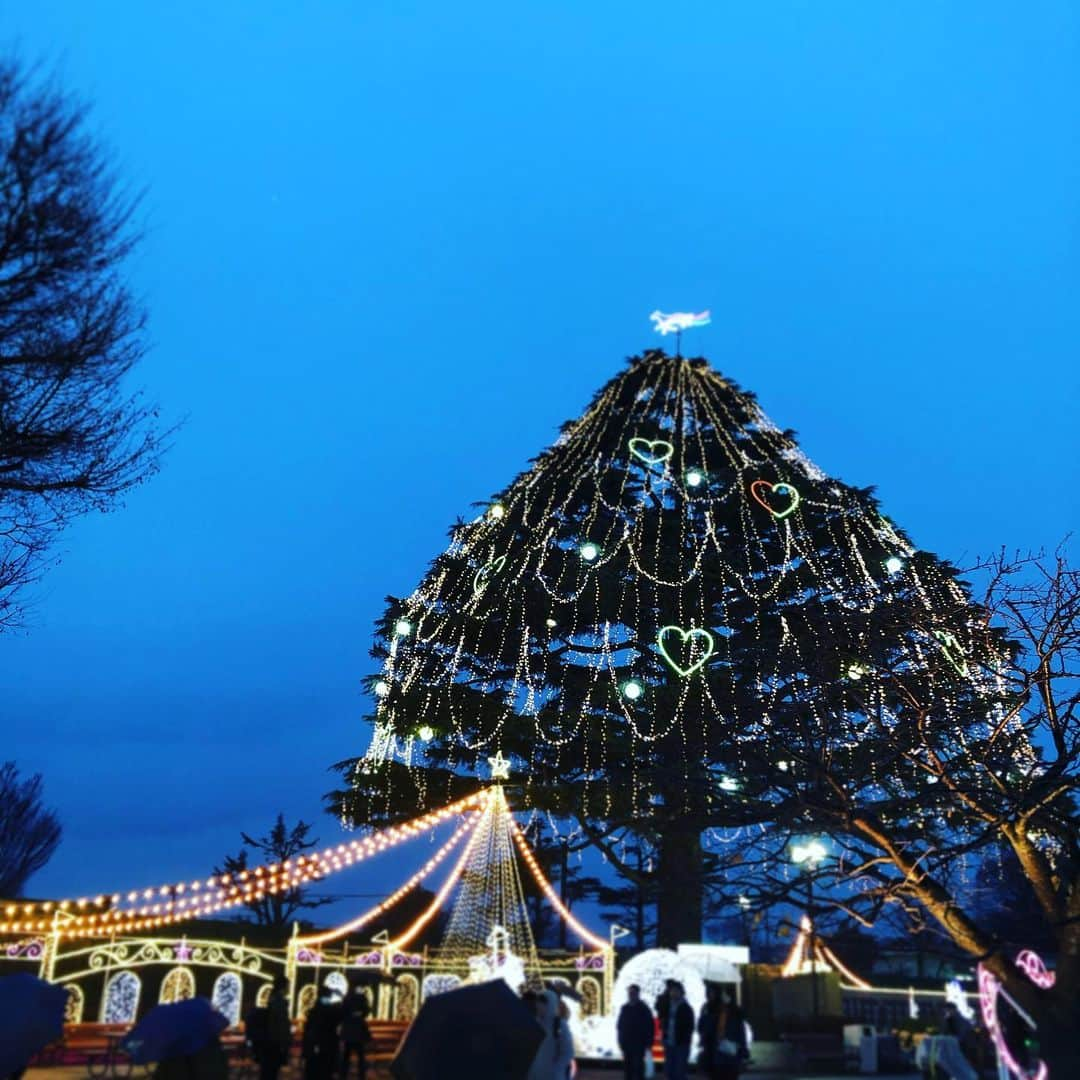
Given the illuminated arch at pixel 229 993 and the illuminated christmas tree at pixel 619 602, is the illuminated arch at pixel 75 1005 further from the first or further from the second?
the illuminated christmas tree at pixel 619 602

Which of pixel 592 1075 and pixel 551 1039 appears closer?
pixel 551 1039

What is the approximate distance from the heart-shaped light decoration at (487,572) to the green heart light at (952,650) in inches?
447

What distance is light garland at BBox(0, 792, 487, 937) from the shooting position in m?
17.6

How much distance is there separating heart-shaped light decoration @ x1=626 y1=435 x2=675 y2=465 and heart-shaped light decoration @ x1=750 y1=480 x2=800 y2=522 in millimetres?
2145

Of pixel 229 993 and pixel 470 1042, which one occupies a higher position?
pixel 229 993

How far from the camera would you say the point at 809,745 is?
1063 cm

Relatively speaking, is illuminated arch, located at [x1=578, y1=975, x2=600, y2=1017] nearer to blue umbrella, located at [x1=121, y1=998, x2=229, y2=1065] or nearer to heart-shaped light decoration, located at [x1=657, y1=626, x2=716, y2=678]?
heart-shaped light decoration, located at [x1=657, y1=626, x2=716, y2=678]

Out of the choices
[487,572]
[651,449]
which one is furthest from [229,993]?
[651,449]

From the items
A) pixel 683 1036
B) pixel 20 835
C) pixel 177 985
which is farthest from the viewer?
pixel 20 835

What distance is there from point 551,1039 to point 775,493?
47.8 ft

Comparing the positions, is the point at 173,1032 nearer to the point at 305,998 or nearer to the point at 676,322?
the point at 305,998

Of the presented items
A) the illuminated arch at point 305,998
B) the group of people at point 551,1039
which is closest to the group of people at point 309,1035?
the group of people at point 551,1039

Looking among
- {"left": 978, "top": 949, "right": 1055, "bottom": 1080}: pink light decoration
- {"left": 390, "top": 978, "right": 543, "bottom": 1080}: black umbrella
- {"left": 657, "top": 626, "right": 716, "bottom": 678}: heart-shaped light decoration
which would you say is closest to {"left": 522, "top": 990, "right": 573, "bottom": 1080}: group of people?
{"left": 978, "top": 949, "right": 1055, "bottom": 1080}: pink light decoration

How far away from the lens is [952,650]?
13844mm
